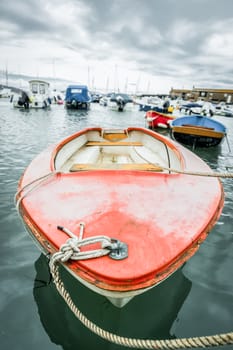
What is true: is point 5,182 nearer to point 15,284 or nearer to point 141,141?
point 15,284

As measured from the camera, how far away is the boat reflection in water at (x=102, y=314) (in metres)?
2.00

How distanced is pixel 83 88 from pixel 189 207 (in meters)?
31.5

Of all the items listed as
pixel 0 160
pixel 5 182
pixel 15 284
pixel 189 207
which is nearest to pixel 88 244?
pixel 189 207

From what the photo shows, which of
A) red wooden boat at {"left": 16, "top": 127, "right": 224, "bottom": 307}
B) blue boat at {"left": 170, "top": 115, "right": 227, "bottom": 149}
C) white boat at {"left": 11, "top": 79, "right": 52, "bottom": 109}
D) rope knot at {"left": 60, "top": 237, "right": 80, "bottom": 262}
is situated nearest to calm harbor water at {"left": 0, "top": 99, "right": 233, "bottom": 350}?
red wooden boat at {"left": 16, "top": 127, "right": 224, "bottom": 307}

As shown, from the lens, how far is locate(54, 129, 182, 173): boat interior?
15.0ft

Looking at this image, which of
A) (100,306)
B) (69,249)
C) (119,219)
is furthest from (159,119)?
(69,249)

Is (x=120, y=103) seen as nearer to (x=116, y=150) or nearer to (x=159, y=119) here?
(x=159, y=119)

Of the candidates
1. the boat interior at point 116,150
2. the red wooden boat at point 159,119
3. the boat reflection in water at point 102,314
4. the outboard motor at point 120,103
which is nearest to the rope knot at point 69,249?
the boat reflection in water at point 102,314

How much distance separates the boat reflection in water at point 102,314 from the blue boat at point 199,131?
8583mm

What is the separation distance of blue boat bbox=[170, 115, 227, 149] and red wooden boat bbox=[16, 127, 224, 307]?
682 centimetres

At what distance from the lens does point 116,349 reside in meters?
1.90

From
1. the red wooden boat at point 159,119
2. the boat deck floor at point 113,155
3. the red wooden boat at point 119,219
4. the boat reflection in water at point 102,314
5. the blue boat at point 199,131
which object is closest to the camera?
the red wooden boat at point 119,219

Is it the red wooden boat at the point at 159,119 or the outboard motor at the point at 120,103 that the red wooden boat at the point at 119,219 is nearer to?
the red wooden boat at the point at 159,119

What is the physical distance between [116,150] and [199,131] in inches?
216
